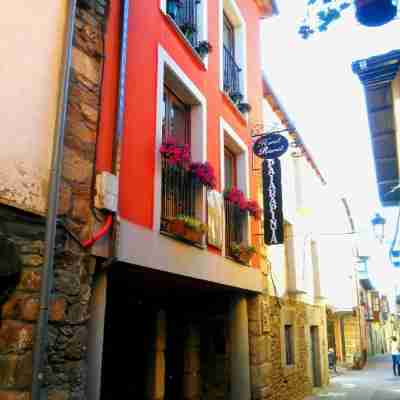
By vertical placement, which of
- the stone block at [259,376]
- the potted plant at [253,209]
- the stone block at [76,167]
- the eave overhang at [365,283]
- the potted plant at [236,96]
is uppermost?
the potted plant at [236,96]

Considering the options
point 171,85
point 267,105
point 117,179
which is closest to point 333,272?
point 267,105

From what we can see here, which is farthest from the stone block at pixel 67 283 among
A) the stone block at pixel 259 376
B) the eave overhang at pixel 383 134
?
the stone block at pixel 259 376

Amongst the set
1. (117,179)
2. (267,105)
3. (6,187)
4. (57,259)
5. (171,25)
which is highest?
(267,105)

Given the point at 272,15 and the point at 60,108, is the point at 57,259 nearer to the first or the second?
the point at 60,108

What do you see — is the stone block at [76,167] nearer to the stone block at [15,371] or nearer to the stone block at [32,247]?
the stone block at [32,247]

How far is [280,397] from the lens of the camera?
8445 mm

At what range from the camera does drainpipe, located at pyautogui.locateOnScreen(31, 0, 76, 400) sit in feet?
10.1

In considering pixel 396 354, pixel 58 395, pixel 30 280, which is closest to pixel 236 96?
pixel 30 280

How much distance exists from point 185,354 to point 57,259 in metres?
5.16

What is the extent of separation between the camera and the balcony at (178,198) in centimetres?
546

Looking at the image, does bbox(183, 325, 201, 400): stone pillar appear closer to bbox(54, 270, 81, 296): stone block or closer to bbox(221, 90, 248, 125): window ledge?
bbox(221, 90, 248, 125): window ledge

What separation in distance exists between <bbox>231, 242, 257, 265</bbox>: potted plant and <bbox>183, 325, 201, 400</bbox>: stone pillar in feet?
5.84

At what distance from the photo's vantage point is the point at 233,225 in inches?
296

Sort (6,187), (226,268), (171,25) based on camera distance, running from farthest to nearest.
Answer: (226,268)
(171,25)
(6,187)
